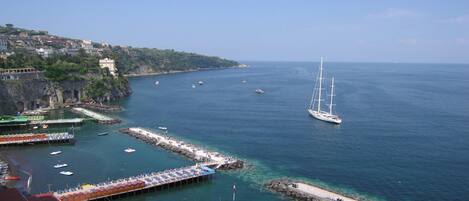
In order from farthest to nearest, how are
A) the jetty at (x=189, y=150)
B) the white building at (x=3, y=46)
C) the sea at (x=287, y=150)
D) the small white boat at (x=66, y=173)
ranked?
the white building at (x=3, y=46) < the jetty at (x=189, y=150) < the small white boat at (x=66, y=173) < the sea at (x=287, y=150)

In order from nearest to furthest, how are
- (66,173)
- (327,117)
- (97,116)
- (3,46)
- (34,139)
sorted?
(66,173) → (34,139) → (327,117) → (97,116) → (3,46)

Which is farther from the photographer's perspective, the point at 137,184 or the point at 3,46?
the point at 3,46

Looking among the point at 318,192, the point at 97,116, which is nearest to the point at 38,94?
the point at 97,116

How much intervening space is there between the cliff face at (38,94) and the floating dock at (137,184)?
48.6m

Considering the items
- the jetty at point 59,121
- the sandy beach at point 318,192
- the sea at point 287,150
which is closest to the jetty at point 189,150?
the sea at point 287,150

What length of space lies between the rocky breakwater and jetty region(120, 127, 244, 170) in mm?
7562

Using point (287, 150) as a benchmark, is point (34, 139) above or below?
above

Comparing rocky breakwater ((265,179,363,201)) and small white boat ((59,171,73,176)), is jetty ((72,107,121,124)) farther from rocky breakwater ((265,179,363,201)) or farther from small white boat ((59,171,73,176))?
rocky breakwater ((265,179,363,201))

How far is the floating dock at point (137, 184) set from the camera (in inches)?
1672

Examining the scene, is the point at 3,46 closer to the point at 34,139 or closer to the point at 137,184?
the point at 34,139

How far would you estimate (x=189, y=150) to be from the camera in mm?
60375

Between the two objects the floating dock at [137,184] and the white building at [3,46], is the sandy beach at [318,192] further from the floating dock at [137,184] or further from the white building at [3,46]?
the white building at [3,46]

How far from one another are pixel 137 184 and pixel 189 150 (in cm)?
1556

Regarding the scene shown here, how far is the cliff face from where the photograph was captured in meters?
87.4
